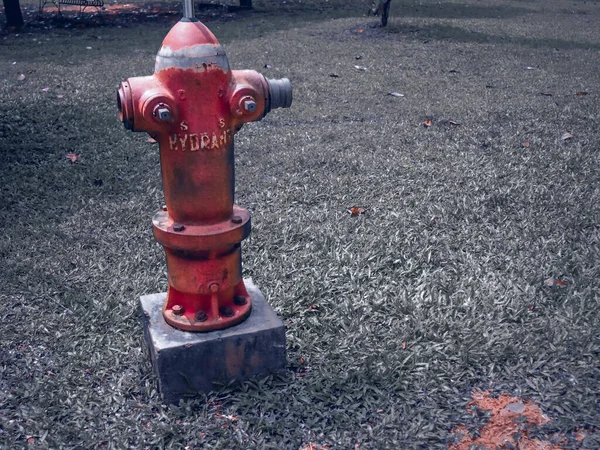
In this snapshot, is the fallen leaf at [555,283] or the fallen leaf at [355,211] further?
the fallen leaf at [355,211]

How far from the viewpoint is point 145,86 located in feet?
6.39

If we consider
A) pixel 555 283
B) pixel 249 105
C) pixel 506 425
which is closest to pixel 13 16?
pixel 249 105

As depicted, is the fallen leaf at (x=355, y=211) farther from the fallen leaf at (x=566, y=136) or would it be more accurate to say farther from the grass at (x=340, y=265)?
the fallen leaf at (x=566, y=136)

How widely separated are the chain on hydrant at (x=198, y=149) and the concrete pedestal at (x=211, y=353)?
1.9 inches

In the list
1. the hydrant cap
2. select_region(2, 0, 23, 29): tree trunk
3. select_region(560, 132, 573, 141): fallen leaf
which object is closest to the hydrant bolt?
the hydrant cap

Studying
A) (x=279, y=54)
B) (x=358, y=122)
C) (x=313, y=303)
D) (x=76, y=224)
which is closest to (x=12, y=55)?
(x=279, y=54)

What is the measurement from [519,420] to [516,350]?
1.26 ft

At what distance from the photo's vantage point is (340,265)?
313cm

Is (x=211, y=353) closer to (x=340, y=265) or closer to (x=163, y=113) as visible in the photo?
(x=163, y=113)

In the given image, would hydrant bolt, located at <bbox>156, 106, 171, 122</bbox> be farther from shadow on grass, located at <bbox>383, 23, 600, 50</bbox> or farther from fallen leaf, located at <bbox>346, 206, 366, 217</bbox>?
shadow on grass, located at <bbox>383, 23, 600, 50</bbox>

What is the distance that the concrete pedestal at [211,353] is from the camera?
7.08 feet

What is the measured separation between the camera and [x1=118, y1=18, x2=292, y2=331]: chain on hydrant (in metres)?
1.92

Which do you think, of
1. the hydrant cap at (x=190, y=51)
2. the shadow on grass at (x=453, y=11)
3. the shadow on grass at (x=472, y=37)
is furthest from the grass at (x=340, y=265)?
the shadow on grass at (x=453, y=11)

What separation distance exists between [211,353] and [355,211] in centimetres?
178
